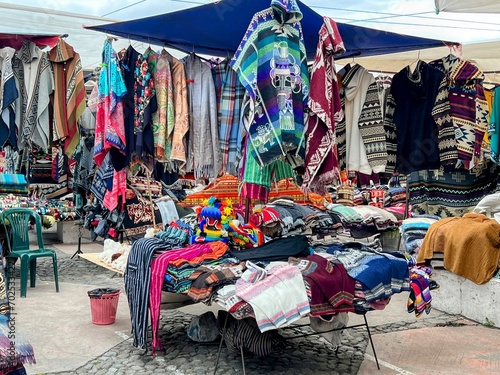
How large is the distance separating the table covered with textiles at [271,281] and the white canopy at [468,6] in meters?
2.23

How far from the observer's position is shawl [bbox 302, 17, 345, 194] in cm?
403

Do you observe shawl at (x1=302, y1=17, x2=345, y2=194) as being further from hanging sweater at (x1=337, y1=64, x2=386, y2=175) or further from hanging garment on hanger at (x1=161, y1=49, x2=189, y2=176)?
hanging garment on hanger at (x1=161, y1=49, x2=189, y2=176)

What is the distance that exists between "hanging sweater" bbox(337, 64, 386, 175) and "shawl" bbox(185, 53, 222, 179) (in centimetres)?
102

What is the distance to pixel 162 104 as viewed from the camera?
4664mm

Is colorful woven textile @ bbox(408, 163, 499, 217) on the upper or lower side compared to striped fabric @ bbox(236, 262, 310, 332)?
upper

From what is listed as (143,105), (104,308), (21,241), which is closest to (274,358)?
(104,308)

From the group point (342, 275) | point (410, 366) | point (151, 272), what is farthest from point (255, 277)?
point (410, 366)

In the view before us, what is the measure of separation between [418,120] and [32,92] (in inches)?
147

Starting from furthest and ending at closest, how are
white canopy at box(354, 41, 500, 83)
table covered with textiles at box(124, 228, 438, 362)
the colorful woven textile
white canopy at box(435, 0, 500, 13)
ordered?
white canopy at box(354, 41, 500, 83) < the colorful woven textile < white canopy at box(435, 0, 500, 13) < table covered with textiles at box(124, 228, 438, 362)

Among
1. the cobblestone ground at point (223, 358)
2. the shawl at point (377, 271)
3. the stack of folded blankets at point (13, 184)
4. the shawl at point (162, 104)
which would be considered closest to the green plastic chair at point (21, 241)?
the stack of folded blankets at point (13, 184)

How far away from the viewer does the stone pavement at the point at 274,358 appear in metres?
4.35

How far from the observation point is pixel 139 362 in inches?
176

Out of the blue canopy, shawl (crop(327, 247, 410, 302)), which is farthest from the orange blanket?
the blue canopy

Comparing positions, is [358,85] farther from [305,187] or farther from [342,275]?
[342,275]
